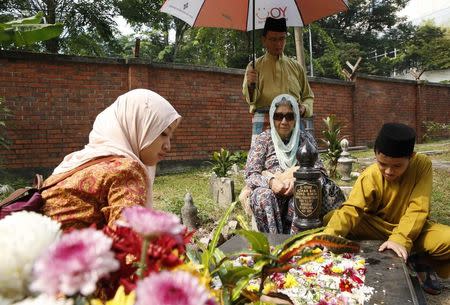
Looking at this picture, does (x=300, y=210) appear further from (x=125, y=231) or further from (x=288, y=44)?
(x=288, y=44)

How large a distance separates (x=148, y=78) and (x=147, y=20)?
785 centimetres

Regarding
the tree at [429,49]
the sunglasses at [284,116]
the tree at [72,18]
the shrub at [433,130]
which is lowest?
the shrub at [433,130]

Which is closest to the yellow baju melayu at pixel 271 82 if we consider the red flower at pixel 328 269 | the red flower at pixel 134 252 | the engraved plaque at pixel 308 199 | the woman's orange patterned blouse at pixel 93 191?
the engraved plaque at pixel 308 199

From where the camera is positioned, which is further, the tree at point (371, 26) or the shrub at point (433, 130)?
the tree at point (371, 26)

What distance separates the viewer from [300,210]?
2.53 metres

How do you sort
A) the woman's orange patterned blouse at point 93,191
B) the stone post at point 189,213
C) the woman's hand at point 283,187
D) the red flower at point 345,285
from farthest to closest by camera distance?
the stone post at point 189,213 < the woman's hand at point 283,187 < the red flower at point 345,285 < the woman's orange patterned blouse at point 93,191

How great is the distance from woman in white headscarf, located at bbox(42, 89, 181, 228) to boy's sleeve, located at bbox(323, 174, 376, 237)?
1184 millimetres

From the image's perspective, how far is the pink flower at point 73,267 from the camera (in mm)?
346

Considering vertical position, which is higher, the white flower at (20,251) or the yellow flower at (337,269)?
the white flower at (20,251)

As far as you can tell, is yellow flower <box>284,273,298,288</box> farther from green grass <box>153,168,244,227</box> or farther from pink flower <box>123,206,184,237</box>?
green grass <box>153,168,244,227</box>

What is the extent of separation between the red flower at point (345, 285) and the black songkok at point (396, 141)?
0.87 meters

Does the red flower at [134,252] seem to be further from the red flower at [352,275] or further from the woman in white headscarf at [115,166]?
the red flower at [352,275]

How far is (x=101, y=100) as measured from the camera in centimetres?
772

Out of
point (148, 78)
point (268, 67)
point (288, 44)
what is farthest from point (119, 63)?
point (288, 44)
